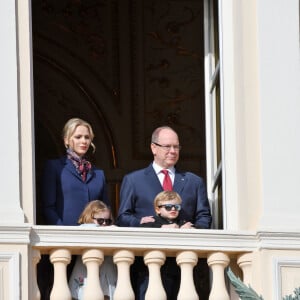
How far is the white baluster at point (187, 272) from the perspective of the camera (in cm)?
1920

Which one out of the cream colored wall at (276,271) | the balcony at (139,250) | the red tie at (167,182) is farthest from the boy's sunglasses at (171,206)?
the cream colored wall at (276,271)

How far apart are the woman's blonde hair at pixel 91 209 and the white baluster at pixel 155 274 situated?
18.7 inches

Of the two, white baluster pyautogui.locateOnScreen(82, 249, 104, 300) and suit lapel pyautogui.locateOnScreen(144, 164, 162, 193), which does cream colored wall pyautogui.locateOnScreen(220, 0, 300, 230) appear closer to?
suit lapel pyautogui.locateOnScreen(144, 164, 162, 193)

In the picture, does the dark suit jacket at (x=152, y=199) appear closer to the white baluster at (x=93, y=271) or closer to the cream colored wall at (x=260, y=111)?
the cream colored wall at (x=260, y=111)

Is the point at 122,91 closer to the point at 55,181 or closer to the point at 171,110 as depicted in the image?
the point at 171,110

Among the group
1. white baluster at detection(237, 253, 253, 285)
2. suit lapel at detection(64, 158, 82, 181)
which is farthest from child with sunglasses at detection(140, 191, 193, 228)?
suit lapel at detection(64, 158, 82, 181)

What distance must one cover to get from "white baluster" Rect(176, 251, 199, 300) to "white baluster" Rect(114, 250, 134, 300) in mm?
365

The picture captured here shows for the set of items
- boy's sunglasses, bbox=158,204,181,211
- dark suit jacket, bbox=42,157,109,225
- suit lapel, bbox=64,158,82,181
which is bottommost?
boy's sunglasses, bbox=158,204,181,211

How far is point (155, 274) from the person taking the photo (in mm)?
19219

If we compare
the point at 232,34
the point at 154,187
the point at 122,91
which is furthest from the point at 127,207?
the point at 122,91

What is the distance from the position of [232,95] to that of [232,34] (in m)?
0.49

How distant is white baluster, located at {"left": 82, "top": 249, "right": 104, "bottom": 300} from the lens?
62.5 ft

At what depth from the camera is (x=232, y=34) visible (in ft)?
65.6

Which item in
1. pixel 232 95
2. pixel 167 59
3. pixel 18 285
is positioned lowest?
pixel 18 285
